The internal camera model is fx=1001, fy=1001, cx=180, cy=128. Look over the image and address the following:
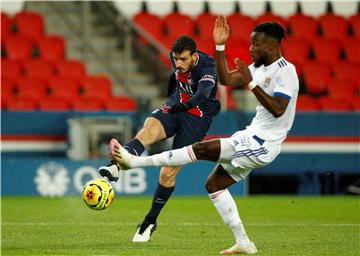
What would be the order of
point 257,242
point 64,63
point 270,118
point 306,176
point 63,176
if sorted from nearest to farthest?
point 270,118
point 257,242
point 63,176
point 306,176
point 64,63

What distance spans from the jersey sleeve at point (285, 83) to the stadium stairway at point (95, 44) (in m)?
12.4

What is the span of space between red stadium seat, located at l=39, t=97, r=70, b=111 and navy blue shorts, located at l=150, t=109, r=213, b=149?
8867mm

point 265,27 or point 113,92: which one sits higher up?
point 265,27

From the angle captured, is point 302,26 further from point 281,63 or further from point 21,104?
point 281,63

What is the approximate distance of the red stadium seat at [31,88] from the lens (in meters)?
20.1

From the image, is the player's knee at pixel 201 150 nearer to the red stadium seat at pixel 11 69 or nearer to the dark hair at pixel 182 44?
the dark hair at pixel 182 44

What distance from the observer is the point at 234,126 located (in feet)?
63.2

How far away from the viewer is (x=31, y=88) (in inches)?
801

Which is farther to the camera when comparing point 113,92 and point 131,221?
point 113,92

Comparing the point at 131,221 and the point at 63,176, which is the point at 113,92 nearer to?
the point at 63,176

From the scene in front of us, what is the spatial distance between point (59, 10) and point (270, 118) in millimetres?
14336

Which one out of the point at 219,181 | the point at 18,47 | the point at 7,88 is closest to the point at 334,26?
the point at 18,47

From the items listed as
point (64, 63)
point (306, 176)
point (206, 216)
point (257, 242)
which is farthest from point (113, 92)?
point (257, 242)

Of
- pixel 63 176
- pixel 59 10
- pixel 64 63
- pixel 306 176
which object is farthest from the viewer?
pixel 59 10
